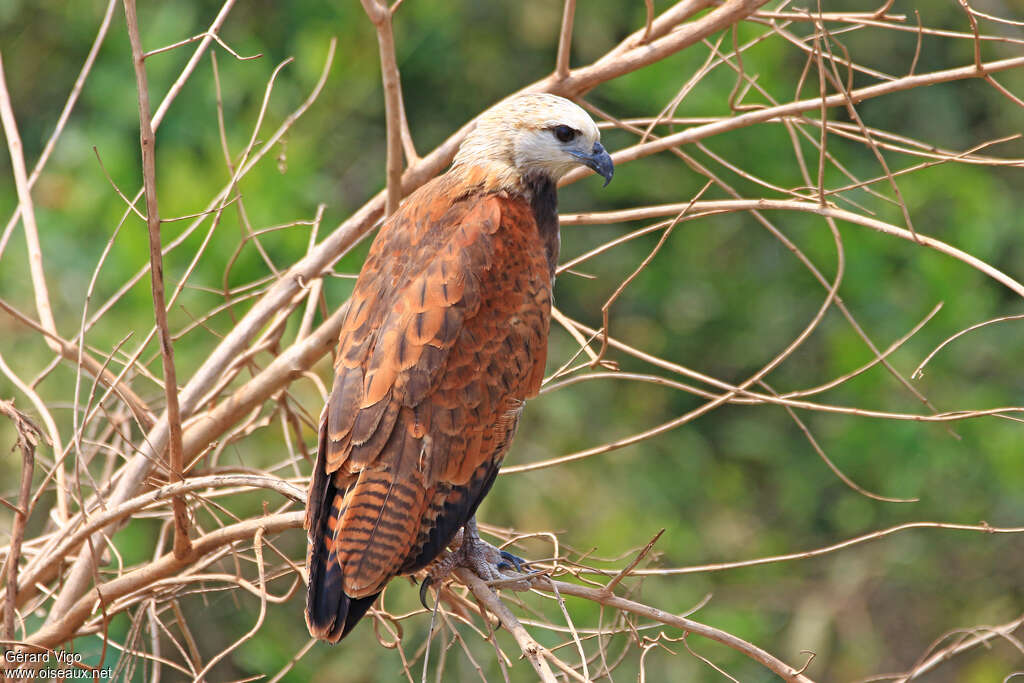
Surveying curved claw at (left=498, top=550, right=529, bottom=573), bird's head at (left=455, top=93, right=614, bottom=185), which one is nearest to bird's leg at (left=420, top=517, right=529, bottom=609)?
curved claw at (left=498, top=550, right=529, bottom=573)

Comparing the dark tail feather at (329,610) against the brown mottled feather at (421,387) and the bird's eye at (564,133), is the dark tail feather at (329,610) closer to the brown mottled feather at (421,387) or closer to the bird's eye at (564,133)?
the brown mottled feather at (421,387)

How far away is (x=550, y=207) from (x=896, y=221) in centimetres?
378

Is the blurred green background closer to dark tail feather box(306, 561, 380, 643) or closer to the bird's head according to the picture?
the bird's head

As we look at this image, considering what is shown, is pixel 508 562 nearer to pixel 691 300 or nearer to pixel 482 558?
pixel 482 558

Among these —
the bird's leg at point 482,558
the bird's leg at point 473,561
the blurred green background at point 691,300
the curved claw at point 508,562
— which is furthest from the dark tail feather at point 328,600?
→ the blurred green background at point 691,300

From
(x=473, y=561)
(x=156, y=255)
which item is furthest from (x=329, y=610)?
(x=156, y=255)

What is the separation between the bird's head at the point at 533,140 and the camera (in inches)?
107

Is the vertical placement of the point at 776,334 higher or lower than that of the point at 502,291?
lower

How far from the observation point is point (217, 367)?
7.51ft

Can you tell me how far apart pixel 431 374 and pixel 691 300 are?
4.48m

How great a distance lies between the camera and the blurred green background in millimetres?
5387

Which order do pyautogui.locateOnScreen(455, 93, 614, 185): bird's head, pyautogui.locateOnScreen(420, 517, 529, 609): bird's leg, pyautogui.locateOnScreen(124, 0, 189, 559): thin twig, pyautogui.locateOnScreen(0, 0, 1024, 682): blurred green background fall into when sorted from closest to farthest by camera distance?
pyautogui.locateOnScreen(124, 0, 189, 559): thin twig → pyautogui.locateOnScreen(420, 517, 529, 609): bird's leg → pyautogui.locateOnScreen(455, 93, 614, 185): bird's head → pyautogui.locateOnScreen(0, 0, 1024, 682): blurred green background

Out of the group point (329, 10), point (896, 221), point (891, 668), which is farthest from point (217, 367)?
point (891, 668)

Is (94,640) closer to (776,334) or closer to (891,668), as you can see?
(776,334)
